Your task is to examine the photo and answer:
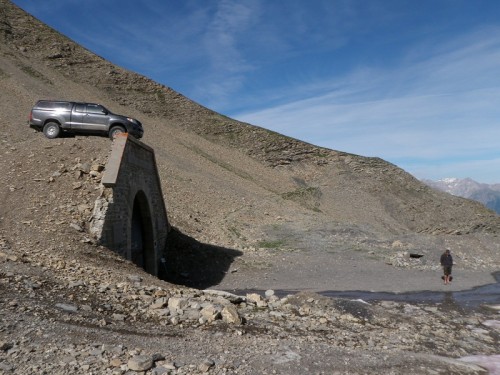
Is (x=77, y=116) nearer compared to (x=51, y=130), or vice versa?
(x=51, y=130)

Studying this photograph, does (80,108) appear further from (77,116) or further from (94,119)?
(94,119)

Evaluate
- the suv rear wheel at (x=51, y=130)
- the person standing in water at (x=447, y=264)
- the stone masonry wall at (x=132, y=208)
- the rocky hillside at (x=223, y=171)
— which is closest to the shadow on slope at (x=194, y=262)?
the stone masonry wall at (x=132, y=208)

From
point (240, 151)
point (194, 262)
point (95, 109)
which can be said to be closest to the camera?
point (95, 109)

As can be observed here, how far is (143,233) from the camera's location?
1795cm

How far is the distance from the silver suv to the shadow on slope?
6.01 meters

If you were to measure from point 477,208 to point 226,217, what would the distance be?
3393 cm

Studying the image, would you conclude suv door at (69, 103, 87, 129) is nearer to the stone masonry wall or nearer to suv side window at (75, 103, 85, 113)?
suv side window at (75, 103, 85, 113)

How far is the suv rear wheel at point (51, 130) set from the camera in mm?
20047

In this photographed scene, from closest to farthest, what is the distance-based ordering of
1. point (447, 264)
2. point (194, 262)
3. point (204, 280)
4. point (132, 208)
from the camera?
point (132, 208)
point (204, 280)
point (447, 264)
point (194, 262)

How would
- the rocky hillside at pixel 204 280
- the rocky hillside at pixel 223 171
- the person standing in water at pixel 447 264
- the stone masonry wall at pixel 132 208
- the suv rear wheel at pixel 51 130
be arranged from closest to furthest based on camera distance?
1. the rocky hillside at pixel 204 280
2. the stone masonry wall at pixel 132 208
3. the suv rear wheel at pixel 51 130
4. the person standing in water at pixel 447 264
5. the rocky hillside at pixel 223 171

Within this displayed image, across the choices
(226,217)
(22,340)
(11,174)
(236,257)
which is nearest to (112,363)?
(22,340)

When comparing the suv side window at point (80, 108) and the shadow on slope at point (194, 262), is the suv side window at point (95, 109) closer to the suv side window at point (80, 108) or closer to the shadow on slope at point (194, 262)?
the suv side window at point (80, 108)

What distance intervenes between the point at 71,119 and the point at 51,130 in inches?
38.1

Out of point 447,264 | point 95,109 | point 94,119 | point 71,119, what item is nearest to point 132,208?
point 94,119
